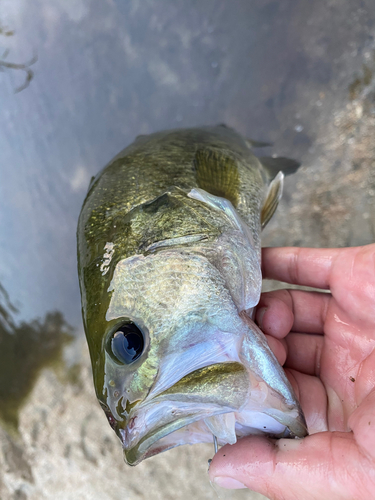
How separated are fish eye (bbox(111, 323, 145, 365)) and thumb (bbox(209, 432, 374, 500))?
0.59 m

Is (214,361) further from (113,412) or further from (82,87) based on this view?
(82,87)

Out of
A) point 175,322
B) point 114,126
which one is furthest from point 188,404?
point 114,126

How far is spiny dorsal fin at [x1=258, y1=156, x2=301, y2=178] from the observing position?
9.04ft

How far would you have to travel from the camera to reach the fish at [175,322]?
107 centimetres

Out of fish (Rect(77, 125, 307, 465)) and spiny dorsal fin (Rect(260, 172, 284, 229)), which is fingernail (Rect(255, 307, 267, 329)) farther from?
spiny dorsal fin (Rect(260, 172, 284, 229))

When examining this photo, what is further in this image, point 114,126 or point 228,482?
point 114,126

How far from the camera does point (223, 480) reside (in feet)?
4.20

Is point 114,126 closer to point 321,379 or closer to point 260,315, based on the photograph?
point 260,315

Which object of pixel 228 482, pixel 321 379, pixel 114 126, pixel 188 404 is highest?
pixel 114 126

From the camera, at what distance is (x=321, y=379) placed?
1.73 m

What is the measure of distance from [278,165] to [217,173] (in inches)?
45.0

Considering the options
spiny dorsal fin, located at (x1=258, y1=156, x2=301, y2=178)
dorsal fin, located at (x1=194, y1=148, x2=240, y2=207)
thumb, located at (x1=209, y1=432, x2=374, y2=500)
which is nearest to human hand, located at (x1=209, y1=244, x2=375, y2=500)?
thumb, located at (x1=209, y1=432, x2=374, y2=500)

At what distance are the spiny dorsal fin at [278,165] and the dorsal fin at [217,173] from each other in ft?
2.31

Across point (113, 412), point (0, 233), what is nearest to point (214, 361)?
point (113, 412)
